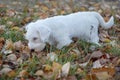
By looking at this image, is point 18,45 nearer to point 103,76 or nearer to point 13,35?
point 13,35

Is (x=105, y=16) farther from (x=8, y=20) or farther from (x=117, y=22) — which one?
(x=8, y=20)

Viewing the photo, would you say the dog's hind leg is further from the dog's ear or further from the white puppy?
the dog's ear

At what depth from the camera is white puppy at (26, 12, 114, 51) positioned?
13.8ft

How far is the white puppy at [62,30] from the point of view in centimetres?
421

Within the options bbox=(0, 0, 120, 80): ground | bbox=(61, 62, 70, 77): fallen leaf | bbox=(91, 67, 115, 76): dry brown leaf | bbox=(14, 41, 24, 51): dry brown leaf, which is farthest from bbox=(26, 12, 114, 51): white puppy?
bbox=(91, 67, 115, 76): dry brown leaf

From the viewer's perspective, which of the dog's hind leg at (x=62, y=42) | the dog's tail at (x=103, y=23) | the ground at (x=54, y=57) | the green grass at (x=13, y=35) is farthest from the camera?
the dog's tail at (x=103, y=23)

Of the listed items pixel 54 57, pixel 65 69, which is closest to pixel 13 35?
pixel 54 57

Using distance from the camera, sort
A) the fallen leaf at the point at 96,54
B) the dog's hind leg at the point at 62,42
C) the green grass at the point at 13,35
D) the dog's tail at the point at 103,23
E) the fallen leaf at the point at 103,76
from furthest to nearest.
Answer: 1. the dog's tail at the point at 103,23
2. the green grass at the point at 13,35
3. the dog's hind leg at the point at 62,42
4. the fallen leaf at the point at 96,54
5. the fallen leaf at the point at 103,76

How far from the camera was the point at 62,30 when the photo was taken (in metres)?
4.46

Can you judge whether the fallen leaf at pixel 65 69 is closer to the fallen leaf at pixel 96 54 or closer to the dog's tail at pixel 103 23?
the fallen leaf at pixel 96 54

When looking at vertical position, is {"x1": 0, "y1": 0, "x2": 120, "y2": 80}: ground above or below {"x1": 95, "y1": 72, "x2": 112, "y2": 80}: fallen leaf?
above

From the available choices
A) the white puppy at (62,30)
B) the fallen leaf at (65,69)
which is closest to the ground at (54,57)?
the fallen leaf at (65,69)

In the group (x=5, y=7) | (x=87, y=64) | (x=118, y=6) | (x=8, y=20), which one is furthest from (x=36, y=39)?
(x=118, y=6)

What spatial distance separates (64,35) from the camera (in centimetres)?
446
